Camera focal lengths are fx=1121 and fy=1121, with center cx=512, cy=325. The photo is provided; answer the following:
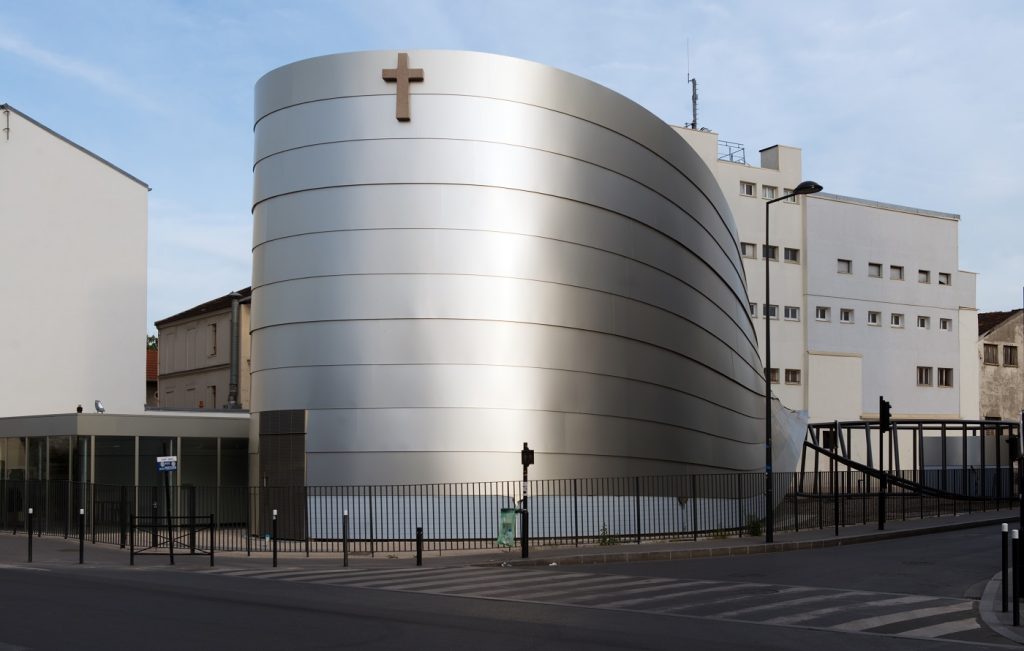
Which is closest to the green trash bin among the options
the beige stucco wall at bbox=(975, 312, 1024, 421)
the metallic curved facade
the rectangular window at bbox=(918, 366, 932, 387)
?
the metallic curved facade

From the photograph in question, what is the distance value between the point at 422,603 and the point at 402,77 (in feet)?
60.3

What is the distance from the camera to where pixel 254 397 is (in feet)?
109

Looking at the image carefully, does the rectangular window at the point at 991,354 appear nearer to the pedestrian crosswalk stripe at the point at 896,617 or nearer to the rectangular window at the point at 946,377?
the rectangular window at the point at 946,377

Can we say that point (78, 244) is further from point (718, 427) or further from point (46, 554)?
point (718, 427)

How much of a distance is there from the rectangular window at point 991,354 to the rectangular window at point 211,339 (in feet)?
176

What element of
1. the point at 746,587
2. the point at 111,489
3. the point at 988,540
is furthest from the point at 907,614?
the point at 111,489

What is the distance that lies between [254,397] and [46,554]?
8.31 meters

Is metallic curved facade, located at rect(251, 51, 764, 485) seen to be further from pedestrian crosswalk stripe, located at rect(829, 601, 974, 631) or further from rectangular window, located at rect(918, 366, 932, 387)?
rectangular window, located at rect(918, 366, 932, 387)

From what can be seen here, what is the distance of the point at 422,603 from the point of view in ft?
53.7

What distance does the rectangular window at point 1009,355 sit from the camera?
81.9 m

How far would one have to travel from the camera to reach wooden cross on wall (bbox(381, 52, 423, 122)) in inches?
1216

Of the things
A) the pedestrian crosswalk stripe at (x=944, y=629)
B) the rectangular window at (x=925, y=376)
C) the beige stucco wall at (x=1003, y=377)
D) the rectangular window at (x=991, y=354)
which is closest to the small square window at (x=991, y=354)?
the rectangular window at (x=991, y=354)

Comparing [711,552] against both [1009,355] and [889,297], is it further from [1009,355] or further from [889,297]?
[1009,355]

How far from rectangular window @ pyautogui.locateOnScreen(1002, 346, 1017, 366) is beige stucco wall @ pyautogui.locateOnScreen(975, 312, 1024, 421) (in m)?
0.22
